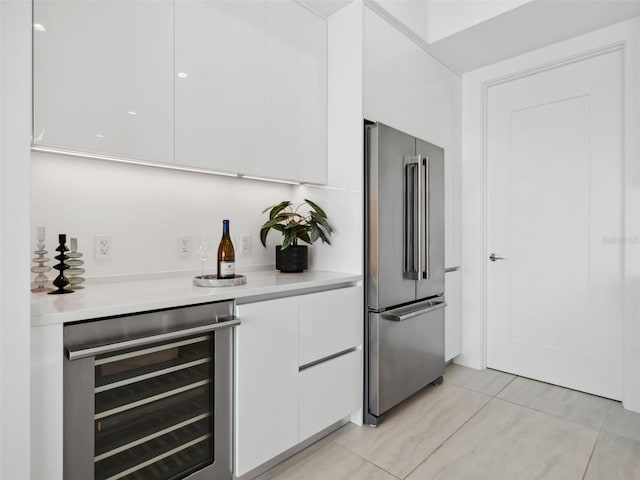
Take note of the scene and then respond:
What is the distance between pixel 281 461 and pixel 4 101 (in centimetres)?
178

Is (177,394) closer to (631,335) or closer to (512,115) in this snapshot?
(631,335)

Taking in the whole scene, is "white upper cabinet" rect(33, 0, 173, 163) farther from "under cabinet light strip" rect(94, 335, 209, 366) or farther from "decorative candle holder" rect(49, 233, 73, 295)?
"under cabinet light strip" rect(94, 335, 209, 366)

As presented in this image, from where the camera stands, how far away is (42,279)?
4.78 ft

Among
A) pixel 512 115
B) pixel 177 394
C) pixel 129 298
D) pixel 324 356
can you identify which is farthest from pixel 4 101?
pixel 512 115

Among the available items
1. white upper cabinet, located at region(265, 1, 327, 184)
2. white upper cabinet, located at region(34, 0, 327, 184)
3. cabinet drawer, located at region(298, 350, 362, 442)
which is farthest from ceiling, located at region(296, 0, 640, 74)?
cabinet drawer, located at region(298, 350, 362, 442)

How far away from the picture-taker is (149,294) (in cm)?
142

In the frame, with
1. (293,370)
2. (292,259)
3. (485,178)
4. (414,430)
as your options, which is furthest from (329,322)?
(485,178)

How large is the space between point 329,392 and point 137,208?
1.34 metres

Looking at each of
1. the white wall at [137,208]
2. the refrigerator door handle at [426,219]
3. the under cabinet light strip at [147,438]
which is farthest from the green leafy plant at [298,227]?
the under cabinet light strip at [147,438]

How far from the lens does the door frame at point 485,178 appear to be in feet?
7.72

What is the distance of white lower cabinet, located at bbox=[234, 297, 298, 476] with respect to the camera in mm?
1544

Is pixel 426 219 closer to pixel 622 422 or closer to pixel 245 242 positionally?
pixel 245 242

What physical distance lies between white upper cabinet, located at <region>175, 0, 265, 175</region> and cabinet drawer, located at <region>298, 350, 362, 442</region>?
107cm

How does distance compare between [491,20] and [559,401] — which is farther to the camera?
[559,401]
